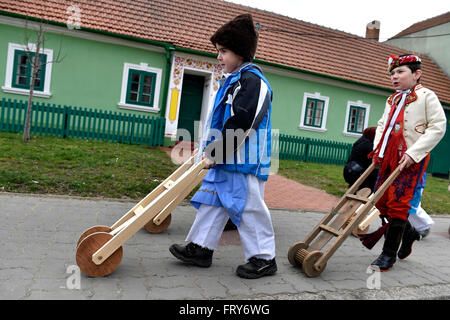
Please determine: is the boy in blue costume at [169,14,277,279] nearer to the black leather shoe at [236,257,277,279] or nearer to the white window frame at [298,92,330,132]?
the black leather shoe at [236,257,277,279]

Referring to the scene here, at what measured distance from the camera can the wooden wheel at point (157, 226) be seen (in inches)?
160

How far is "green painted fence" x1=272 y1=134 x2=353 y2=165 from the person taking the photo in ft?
44.9

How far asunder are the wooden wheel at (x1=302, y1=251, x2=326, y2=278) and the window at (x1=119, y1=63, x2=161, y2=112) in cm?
1040

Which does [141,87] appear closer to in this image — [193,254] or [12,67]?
[12,67]

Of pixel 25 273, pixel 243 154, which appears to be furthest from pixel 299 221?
pixel 25 273

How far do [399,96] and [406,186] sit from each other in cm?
90

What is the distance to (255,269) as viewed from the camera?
3094 mm

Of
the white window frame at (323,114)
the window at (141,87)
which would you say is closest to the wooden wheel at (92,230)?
the window at (141,87)

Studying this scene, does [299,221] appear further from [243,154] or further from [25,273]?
[25,273]

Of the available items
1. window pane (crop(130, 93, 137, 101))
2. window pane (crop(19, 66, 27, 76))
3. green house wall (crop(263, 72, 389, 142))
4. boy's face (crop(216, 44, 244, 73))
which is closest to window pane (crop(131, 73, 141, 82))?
window pane (crop(130, 93, 137, 101))

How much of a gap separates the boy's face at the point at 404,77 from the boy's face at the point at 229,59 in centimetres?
159

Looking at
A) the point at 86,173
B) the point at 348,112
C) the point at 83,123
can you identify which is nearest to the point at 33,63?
the point at 83,123

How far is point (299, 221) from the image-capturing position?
5.49 meters
